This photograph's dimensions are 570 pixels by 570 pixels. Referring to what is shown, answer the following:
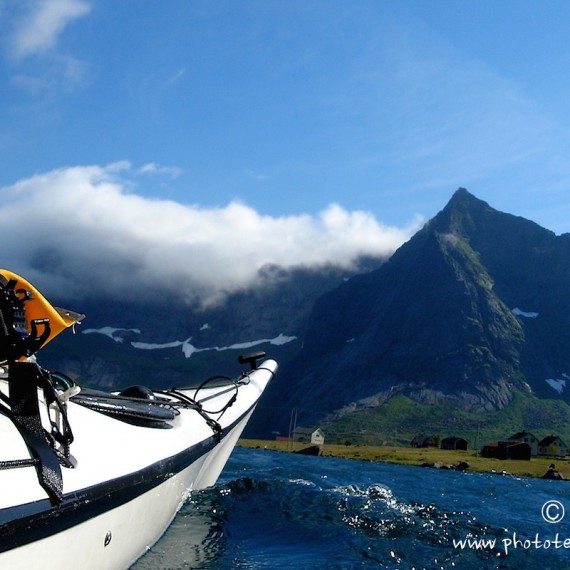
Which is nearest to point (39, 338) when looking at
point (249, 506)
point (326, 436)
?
point (249, 506)

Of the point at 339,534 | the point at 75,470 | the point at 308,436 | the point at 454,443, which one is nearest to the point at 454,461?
the point at 454,443

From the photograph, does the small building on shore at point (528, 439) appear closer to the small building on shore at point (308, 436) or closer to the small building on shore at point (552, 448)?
the small building on shore at point (552, 448)

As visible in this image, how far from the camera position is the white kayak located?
175 inches

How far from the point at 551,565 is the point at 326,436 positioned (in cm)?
18619

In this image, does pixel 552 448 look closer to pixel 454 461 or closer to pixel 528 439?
pixel 528 439

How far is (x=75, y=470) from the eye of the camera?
5.32 metres

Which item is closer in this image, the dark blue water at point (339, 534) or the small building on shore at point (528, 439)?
the dark blue water at point (339, 534)

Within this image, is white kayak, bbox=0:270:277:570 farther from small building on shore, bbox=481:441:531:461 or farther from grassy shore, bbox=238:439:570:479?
small building on shore, bbox=481:441:531:461

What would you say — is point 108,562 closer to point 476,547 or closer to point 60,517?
point 60,517

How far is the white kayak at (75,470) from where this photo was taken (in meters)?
4.45

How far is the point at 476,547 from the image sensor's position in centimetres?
948

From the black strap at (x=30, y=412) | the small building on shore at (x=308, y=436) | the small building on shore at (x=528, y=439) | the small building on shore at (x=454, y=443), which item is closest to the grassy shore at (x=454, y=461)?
the small building on shore at (x=454, y=443)

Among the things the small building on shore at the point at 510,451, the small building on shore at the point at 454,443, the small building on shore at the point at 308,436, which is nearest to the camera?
the small building on shore at the point at 510,451

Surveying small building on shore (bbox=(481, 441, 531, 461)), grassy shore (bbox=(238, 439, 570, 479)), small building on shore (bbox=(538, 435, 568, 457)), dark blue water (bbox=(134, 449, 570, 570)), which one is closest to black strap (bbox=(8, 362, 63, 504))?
dark blue water (bbox=(134, 449, 570, 570))
